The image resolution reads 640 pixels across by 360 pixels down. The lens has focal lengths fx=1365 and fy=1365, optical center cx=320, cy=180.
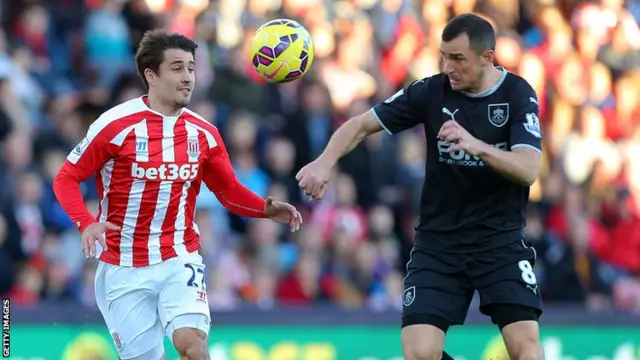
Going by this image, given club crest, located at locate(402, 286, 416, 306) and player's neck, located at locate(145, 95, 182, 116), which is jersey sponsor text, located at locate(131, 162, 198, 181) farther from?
club crest, located at locate(402, 286, 416, 306)

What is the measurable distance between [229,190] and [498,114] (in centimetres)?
193

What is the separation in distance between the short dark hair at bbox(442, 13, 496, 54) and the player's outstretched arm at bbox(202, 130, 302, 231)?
1.60m

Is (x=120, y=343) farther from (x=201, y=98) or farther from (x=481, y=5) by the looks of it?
(x=481, y=5)

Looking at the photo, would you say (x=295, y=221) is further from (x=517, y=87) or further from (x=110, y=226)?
(x=517, y=87)

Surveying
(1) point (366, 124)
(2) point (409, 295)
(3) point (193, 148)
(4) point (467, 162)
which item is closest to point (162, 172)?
(3) point (193, 148)

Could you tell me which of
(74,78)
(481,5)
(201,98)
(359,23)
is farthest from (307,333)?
(481,5)

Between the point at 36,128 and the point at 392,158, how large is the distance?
3989mm

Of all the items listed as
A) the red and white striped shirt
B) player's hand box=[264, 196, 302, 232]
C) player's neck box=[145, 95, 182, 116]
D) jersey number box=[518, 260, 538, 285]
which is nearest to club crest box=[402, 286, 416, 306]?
jersey number box=[518, 260, 538, 285]

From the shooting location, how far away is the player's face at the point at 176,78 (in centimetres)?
873

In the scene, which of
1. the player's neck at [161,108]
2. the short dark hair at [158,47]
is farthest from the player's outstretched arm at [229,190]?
the short dark hair at [158,47]

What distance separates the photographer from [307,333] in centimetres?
1226

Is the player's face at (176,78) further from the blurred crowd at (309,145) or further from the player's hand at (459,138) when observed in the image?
the blurred crowd at (309,145)

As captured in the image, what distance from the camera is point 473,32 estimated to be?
8.25 meters

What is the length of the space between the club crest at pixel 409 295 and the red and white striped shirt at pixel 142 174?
1.46 m
